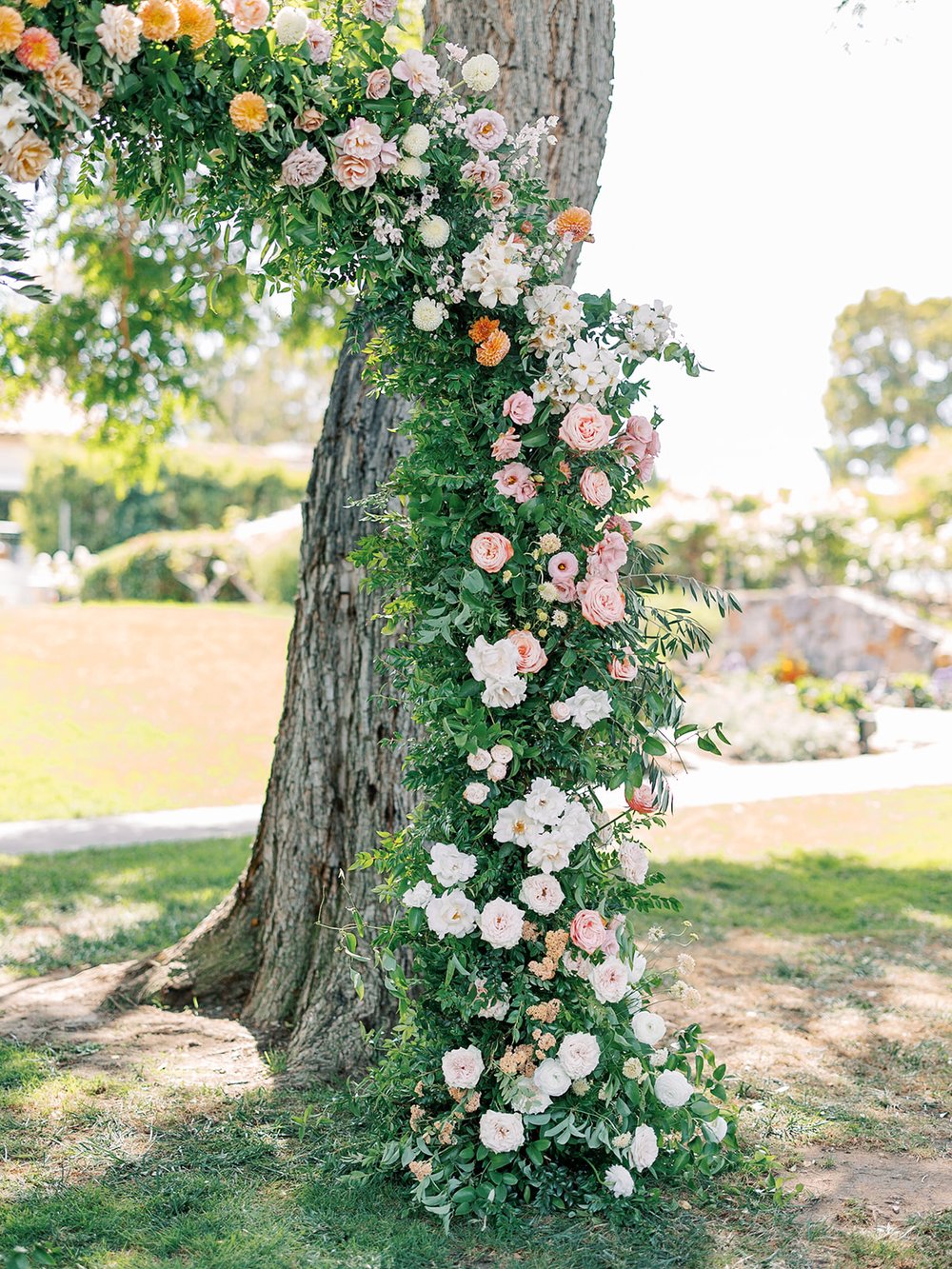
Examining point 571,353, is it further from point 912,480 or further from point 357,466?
point 912,480

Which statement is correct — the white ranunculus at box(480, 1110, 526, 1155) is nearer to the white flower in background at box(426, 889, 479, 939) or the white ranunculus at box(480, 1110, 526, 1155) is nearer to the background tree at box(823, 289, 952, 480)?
the white flower in background at box(426, 889, 479, 939)

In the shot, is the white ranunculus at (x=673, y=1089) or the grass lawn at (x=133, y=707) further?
the grass lawn at (x=133, y=707)

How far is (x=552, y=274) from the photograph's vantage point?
2.94m

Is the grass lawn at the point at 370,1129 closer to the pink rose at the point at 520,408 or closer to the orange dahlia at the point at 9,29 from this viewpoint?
the pink rose at the point at 520,408

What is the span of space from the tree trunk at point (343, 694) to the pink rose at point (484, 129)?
3.16 feet

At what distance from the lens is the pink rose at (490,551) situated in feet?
9.27

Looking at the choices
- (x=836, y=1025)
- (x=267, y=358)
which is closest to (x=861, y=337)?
(x=267, y=358)

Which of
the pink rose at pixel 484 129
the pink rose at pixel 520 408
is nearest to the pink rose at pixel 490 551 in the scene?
the pink rose at pixel 520 408

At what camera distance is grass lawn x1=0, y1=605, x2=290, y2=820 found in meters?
8.09

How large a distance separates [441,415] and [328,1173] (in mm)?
1943

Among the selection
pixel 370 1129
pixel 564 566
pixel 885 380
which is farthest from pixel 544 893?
pixel 885 380

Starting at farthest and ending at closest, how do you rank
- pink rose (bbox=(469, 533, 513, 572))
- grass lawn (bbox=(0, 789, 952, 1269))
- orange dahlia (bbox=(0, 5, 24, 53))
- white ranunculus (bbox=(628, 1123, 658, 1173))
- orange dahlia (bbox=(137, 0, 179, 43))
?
white ranunculus (bbox=(628, 1123, 658, 1173))
pink rose (bbox=(469, 533, 513, 572))
grass lawn (bbox=(0, 789, 952, 1269))
orange dahlia (bbox=(137, 0, 179, 43))
orange dahlia (bbox=(0, 5, 24, 53))

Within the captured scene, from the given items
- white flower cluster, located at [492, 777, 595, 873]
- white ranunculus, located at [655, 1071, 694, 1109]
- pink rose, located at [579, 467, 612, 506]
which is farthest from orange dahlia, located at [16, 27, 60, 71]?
white ranunculus, located at [655, 1071, 694, 1109]

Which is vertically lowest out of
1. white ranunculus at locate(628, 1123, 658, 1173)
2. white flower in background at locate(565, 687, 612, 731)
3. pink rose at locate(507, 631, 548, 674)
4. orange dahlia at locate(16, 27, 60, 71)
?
white ranunculus at locate(628, 1123, 658, 1173)
